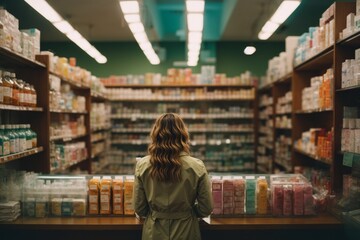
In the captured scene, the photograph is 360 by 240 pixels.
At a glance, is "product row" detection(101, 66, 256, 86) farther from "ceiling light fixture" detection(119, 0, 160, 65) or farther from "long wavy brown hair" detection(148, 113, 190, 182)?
"long wavy brown hair" detection(148, 113, 190, 182)

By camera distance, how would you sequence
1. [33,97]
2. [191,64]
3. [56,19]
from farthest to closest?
1. [191,64]
2. [56,19]
3. [33,97]

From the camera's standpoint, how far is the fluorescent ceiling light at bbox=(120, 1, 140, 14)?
16.1 ft

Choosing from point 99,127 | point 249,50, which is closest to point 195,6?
point 99,127

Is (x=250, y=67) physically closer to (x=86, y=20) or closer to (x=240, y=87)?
(x=240, y=87)

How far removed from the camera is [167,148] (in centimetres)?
278

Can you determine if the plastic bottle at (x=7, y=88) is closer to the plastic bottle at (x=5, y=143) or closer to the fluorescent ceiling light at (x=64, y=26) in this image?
the plastic bottle at (x=5, y=143)

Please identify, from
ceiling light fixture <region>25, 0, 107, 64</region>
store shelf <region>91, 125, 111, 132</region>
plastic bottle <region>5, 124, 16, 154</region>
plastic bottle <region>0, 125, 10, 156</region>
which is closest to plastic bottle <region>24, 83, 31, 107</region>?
plastic bottle <region>5, 124, 16, 154</region>

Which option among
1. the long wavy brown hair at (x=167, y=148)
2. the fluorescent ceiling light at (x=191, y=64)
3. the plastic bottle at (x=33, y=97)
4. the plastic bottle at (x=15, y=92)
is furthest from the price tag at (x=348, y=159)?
the fluorescent ceiling light at (x=191, y=64)

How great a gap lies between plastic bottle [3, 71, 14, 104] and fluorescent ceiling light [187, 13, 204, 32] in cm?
289

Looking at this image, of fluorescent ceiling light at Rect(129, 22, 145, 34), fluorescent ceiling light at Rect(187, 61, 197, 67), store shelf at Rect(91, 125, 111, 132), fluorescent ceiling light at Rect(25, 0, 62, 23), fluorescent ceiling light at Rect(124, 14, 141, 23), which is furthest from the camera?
fluorescent ceiling light at Rect(187, 61, 197, 67)

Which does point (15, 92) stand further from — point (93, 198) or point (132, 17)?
point (132, 17)

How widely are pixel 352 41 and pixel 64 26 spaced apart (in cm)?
451

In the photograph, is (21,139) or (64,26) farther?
(64,26)

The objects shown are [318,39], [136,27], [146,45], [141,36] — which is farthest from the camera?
[146,45]
